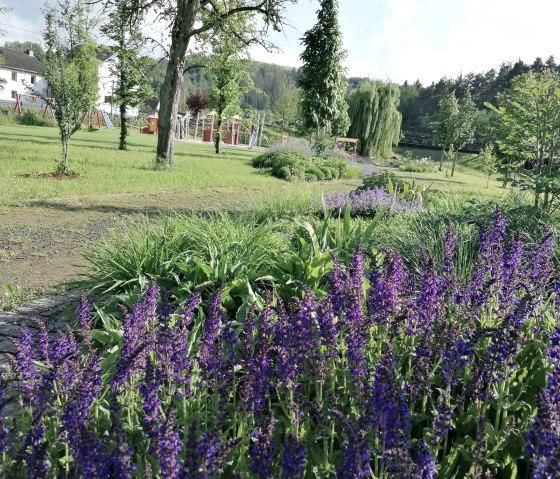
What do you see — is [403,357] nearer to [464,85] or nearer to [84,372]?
[84,372]

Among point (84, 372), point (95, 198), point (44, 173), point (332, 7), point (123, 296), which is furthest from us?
point (332, 7)

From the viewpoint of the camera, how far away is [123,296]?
3.94 metres

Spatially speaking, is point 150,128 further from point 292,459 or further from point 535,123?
point 292,459

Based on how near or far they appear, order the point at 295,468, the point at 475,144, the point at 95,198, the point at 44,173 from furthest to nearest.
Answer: the point at 475,144, the point at 44,173, the point at 95,198, the point at 295,468

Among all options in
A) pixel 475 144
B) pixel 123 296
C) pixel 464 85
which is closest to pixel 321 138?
pixel 123 296

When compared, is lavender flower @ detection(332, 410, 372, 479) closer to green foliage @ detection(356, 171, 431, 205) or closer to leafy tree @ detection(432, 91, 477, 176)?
green foliage @ detection(356, 171, 431, 205)

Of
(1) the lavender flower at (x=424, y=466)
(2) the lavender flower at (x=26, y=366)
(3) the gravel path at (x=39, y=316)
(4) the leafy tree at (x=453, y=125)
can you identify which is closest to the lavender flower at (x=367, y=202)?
(3) the gravel path at (x=39, y=316)

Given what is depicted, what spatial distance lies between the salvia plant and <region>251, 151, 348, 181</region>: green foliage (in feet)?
53.5

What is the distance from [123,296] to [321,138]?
25.9 meters

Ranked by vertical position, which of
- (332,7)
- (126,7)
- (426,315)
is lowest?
(426,315)

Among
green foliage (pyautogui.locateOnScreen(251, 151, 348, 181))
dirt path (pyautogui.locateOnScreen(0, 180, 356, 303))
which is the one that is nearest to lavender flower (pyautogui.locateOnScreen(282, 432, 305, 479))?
dirt path (pyautogui.locateOnScreen(0, 180, 356, 303))

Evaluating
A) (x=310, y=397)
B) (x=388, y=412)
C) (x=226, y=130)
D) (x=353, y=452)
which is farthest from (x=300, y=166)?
(x=226, y=130)

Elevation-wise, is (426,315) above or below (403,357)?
above

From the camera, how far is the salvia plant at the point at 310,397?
167 centimetres
